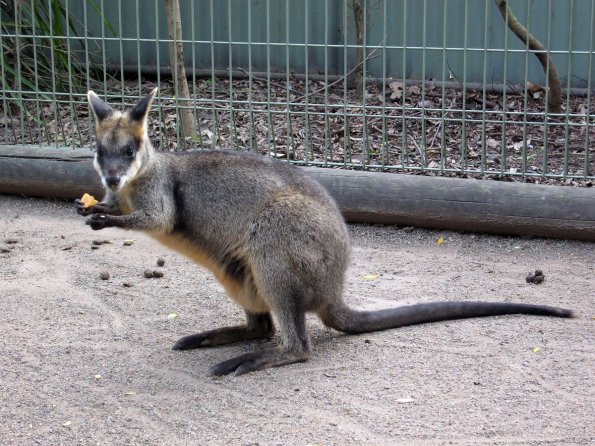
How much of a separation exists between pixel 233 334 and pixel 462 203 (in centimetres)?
239

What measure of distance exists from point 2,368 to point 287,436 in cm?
164

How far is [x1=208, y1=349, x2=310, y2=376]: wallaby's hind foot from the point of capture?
4871 mm

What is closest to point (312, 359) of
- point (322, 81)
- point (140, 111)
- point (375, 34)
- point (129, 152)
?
point (129, 152)

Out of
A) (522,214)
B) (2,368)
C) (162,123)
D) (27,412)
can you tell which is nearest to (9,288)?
(2,368)

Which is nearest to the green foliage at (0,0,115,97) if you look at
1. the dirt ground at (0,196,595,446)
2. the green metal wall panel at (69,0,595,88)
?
the green metal wall panel at (69,0,595,88)

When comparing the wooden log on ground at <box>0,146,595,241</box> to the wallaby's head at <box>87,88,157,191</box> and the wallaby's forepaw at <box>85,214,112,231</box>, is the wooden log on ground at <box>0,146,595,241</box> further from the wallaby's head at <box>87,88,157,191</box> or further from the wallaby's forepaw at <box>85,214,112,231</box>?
the wallaby's forepaw at <box>85,214,112,231</box>

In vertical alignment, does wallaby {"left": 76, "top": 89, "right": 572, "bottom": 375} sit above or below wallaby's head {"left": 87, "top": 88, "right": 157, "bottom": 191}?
below

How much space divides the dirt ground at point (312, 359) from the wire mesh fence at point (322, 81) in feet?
3.84

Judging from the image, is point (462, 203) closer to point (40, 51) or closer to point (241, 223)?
point (241, 223)

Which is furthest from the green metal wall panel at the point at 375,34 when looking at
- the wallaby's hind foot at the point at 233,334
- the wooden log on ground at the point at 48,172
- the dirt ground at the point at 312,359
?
the wallaby's hind foot at the point at 233,334

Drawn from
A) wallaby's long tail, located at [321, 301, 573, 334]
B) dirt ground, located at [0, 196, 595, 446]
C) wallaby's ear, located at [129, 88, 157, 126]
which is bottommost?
dirt ground, located at [0, 196, 595, 446]

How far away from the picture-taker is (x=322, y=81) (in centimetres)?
924

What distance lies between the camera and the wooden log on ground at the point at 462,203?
22.4 ft

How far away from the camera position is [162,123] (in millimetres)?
8266
